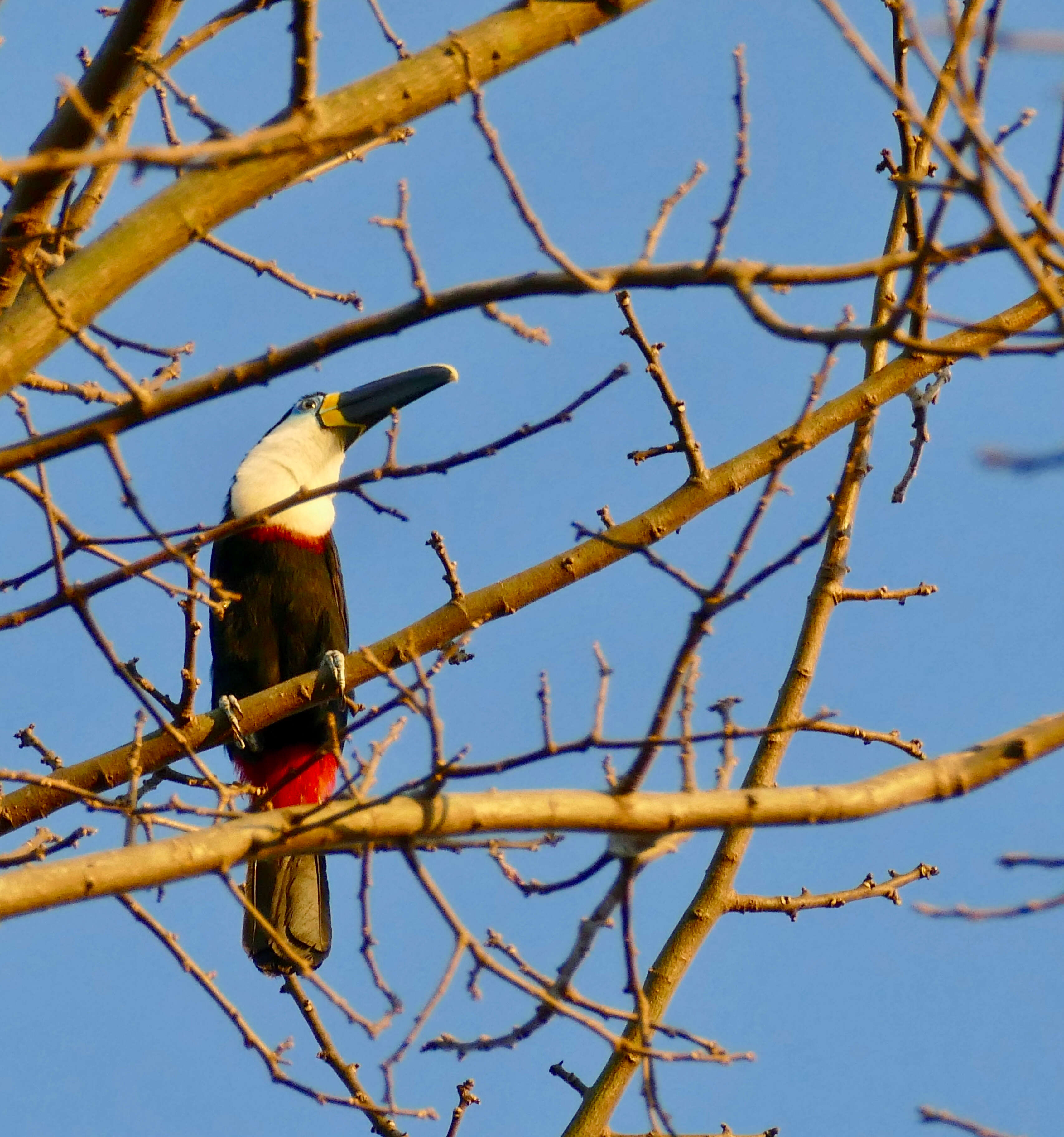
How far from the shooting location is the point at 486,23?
2.91 meters

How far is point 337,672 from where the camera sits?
3910 millimetres

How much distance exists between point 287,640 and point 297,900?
1.00 metres

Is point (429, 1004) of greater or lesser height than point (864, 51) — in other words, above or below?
below

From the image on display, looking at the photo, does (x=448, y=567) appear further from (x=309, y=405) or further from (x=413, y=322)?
(x=309, y=405)

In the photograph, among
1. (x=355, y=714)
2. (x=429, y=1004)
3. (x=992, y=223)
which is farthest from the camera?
(x=355, y=714)

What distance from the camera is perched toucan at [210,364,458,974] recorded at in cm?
541

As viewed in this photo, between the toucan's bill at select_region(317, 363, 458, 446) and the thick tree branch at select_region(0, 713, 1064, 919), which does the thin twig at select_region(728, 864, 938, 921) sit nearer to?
the thick tree branch at select_region(0, 713, 1064, 919)

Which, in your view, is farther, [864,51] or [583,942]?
[583,942]

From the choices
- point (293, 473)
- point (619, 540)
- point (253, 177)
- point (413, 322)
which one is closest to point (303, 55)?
point (253, 177)

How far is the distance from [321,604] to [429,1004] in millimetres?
3170

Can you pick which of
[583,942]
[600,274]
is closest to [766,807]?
[583,942]

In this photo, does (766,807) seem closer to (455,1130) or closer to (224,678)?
(455,1130)

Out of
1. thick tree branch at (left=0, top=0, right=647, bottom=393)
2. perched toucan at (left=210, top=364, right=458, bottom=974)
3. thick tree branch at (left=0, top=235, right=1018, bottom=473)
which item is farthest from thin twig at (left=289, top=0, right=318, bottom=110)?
perched toucan at (left=210, top=364, right=458, bottom=974)

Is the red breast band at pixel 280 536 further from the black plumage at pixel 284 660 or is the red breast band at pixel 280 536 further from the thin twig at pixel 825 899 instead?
the thin twig at pixel 825 899
